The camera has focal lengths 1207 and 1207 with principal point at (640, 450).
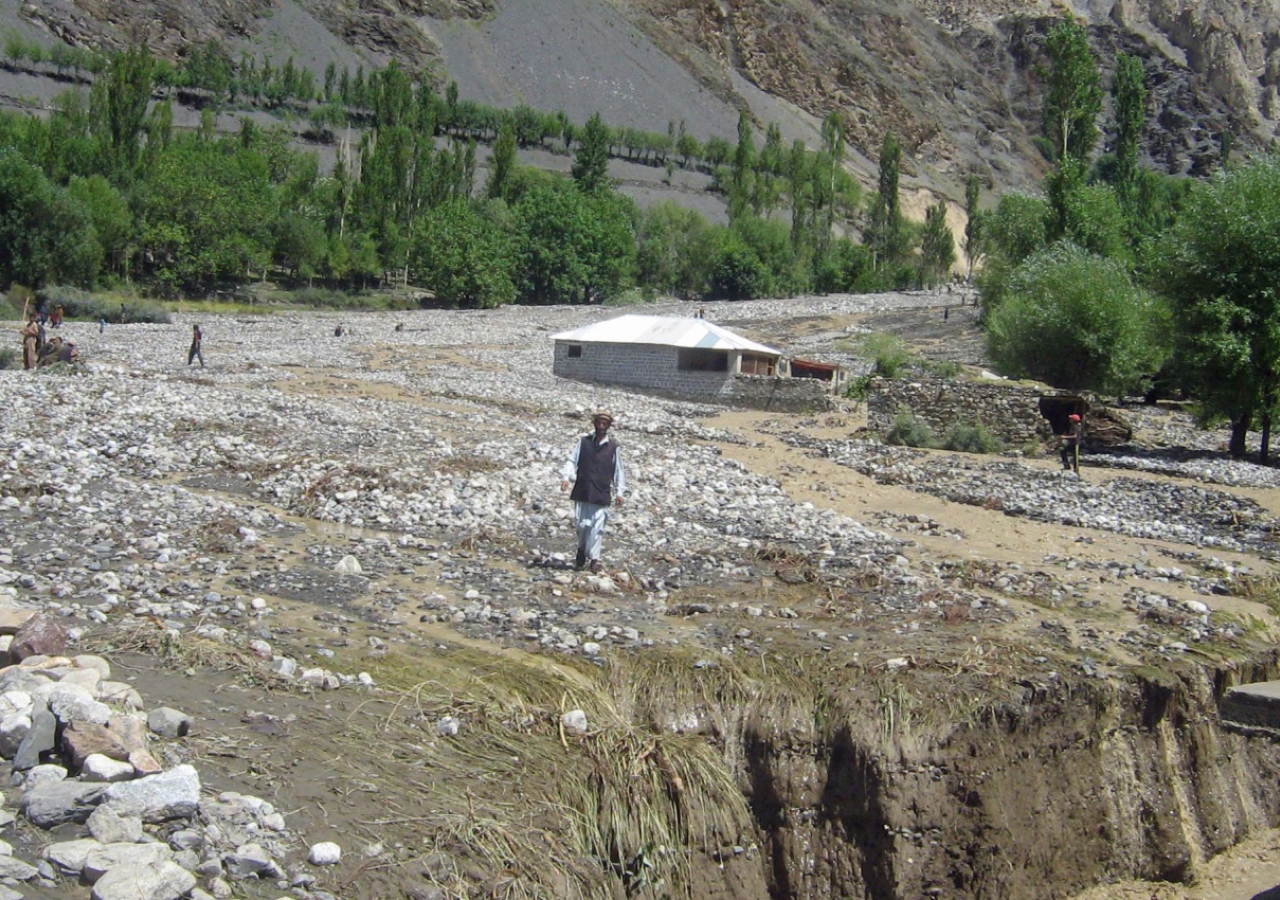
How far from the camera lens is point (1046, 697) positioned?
9.57m

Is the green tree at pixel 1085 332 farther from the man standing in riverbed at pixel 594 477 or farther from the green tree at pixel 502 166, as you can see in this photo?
the green tree at pixel 502 166

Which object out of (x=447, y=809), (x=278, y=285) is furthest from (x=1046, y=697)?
(x=278, y=285)

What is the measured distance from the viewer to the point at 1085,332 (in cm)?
3503

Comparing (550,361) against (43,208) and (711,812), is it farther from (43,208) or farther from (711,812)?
(711,812)

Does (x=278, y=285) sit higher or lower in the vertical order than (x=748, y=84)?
lower

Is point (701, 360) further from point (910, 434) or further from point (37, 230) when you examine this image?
point (37, 230)

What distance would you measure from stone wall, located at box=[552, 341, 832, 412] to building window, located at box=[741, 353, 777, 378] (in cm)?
118

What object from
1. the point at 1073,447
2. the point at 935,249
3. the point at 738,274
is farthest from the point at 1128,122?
the point at 1073,447

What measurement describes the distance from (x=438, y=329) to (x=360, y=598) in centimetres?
4577

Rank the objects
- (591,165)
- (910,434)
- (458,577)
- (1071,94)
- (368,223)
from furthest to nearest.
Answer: (591,165) < (368,223) < (1071,94) < (910,434) < (458,577)

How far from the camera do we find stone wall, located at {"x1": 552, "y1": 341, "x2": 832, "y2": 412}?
3331cm

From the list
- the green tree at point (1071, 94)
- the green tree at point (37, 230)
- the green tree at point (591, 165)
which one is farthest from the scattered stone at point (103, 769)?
the green tree at point (591, 165)

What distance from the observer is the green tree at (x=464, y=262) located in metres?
70.0

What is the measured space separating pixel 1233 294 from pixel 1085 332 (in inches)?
260
